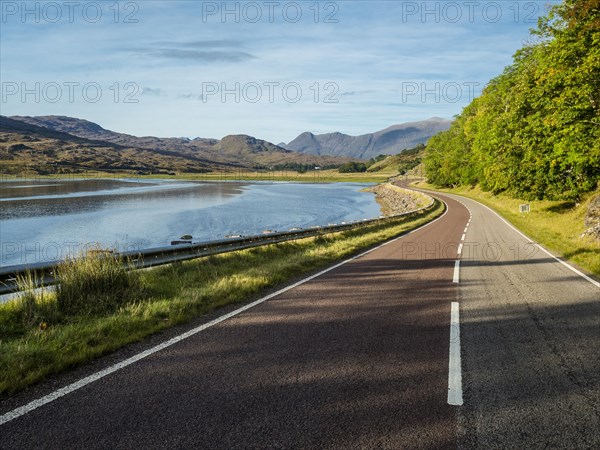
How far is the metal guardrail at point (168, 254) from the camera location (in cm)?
614

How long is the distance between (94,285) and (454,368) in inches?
225

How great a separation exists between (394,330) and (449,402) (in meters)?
2.07

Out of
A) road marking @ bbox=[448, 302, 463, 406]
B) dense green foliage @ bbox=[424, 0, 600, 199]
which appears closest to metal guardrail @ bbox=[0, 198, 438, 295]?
road marking @ bbox=[448, 302, 463, 406]

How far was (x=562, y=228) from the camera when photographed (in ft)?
71.4

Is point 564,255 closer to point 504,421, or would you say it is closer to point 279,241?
point 279,241

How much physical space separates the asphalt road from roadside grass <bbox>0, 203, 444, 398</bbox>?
664 mm

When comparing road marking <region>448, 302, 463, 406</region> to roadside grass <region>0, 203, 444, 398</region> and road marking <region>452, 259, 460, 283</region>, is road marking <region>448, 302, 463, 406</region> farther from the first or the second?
roadside grass <region>0, 203, 444, 398</region>

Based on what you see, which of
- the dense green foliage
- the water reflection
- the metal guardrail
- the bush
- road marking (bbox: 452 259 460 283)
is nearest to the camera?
the metal guardrail

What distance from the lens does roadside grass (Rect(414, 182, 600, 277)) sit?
13.0m

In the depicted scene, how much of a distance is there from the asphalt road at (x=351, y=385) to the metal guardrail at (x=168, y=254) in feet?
10.2

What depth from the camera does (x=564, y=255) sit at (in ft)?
45.4

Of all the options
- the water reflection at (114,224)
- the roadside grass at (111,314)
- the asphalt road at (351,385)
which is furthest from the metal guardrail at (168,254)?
the water reflection at (114,224)

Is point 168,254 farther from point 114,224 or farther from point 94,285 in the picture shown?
point 114,224

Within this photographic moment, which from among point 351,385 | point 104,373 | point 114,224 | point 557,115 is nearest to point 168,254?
point 104,373
